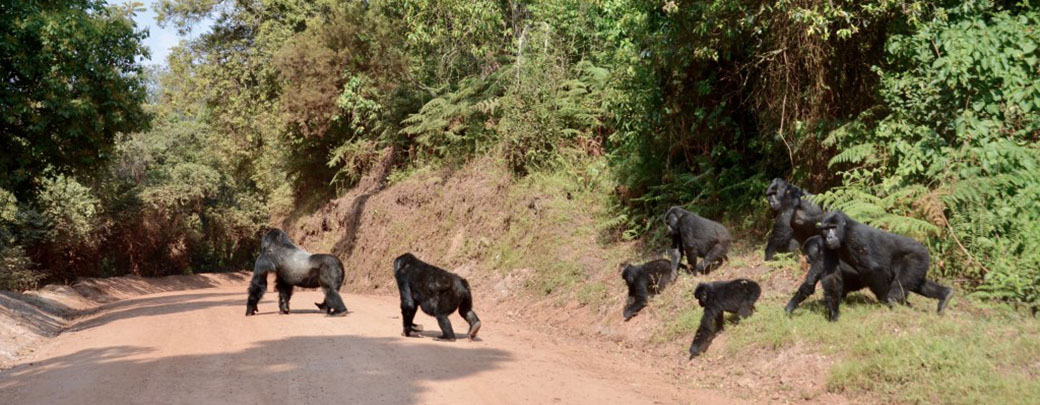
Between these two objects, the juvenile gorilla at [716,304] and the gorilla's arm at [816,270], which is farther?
the juvenile gorilla at [716,304]

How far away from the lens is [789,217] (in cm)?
1179

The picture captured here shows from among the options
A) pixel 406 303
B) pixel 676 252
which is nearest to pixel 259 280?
pixel 406 303

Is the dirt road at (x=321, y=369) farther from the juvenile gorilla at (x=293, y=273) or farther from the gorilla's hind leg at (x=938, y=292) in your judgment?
the gorilla's hind leg at (x=938, y=292)

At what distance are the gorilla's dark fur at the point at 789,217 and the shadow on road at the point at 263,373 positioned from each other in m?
4.57

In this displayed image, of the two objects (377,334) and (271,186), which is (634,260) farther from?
(271,186)

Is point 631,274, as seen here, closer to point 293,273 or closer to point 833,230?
point 833,230

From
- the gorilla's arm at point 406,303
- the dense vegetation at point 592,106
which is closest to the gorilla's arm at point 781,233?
the dense vegetation at point 592,106

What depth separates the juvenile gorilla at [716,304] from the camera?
32.6 ft

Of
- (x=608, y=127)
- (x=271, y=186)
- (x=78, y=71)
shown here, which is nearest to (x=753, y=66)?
(x=608, y=127)

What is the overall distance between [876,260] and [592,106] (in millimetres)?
13189

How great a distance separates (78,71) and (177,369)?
11716 millimetres

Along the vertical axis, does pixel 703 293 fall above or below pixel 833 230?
below

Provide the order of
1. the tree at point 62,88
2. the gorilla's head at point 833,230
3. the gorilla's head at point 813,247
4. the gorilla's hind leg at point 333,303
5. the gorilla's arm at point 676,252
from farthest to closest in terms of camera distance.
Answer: the tree at point 62,88 → the gorilla's hind leg at point 333,303 → the gorilla's arm at point 676,252 → the gorilla's head at point 813,247 → the gorilla's head at point 833,230

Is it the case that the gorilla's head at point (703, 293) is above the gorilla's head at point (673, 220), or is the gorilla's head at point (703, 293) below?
below
